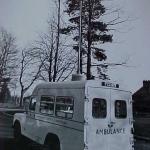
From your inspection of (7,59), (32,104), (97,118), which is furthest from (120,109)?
(7,59)

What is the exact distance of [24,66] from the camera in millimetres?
46250

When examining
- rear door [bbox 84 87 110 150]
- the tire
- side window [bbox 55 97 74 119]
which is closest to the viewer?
rear door [bbox 84 87 110 150]

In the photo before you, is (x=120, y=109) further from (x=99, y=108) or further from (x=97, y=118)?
(x=97, y=118)

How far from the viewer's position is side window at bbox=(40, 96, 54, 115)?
1125 centimetres

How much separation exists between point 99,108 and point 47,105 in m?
2.48

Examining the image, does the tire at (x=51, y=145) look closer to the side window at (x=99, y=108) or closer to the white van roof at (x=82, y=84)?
the side window at (x=99, y=108)

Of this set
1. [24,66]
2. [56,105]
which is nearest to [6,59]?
[24,66]

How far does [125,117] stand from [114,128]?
0.81 metres

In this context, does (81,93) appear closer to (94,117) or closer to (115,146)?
(94,117)

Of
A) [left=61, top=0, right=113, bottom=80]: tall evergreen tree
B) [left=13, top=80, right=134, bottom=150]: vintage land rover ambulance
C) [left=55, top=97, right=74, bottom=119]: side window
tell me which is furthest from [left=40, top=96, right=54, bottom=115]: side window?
[left=61, top=0, right=113, bottom=80]: tall evergreen tree

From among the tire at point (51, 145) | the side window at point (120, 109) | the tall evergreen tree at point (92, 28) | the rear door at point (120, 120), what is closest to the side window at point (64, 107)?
the tire at point (51, 145)

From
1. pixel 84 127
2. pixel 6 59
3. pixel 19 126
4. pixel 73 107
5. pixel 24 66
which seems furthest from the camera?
pixel 24 66

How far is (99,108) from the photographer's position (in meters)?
9.91

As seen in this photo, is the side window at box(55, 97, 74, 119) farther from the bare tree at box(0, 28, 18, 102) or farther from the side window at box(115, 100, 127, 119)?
the bare tree at box(0, 28, 18, 102)
